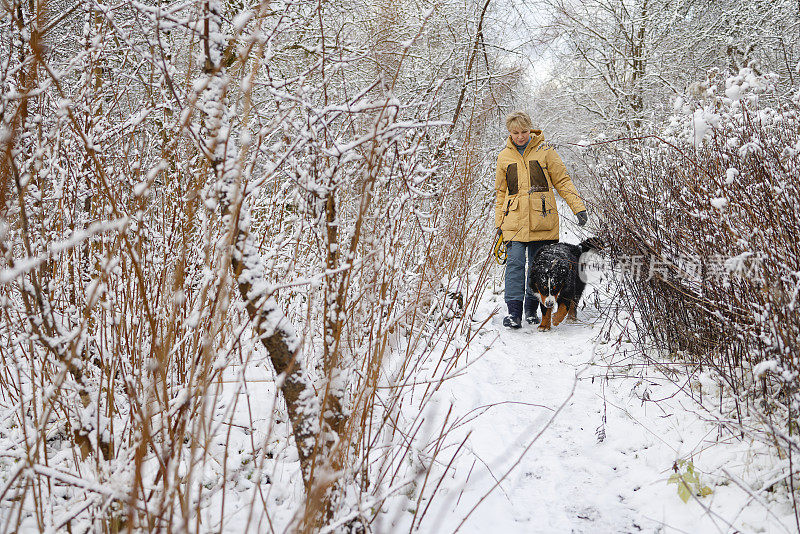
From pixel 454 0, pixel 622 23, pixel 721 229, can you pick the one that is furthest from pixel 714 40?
pixel 721 229

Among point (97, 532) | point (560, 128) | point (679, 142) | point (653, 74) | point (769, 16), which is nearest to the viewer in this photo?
point (97, 532)

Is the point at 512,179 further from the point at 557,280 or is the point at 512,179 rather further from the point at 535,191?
the point at 557,280

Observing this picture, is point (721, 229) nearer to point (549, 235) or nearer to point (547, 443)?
point (547, 443)

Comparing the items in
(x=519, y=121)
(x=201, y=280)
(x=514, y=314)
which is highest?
(x=519, y=121)

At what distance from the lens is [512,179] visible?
4.81 meters

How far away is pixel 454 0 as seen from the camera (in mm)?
7250

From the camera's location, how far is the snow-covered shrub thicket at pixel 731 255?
5.55 ft

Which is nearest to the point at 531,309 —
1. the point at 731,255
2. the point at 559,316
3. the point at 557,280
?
the point at 559,316

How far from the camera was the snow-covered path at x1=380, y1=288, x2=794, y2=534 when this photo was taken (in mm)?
1821

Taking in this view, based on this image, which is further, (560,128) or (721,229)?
(560,128)

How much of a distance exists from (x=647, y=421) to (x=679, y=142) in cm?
194

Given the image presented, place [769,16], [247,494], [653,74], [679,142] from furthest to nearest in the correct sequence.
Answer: [653,74], [769,16], [679,142], [247,494]

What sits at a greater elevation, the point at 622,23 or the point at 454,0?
the point at 622,23

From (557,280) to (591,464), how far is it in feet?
7.47
